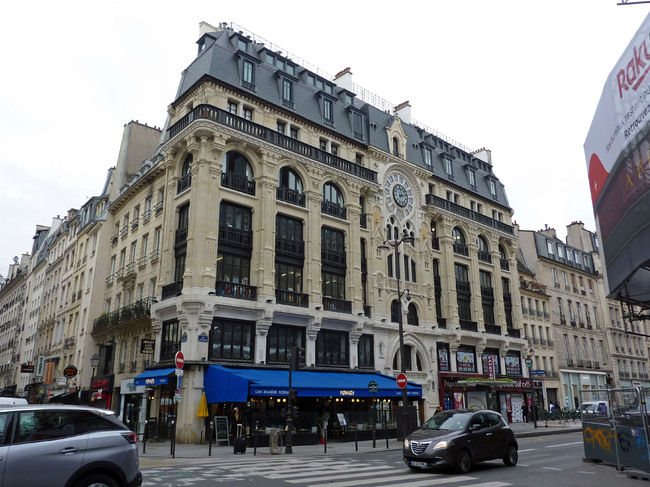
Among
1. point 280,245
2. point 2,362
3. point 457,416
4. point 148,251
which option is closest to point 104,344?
point 148,251

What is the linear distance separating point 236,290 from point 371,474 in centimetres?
1554

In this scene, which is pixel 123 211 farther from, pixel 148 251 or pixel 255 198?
pixel 255 198

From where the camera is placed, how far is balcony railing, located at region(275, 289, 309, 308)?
1096 inches

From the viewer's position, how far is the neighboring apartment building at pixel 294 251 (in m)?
25.8

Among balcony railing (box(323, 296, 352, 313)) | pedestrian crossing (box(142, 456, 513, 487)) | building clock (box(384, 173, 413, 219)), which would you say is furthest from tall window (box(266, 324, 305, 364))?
building clock (box(384, 173, 413, 219))

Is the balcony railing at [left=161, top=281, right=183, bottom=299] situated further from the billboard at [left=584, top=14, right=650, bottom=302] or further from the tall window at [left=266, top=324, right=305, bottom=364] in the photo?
the billboard at [left=584, top=14, right=650, bottom=302]

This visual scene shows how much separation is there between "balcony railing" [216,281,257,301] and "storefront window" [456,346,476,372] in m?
19.0

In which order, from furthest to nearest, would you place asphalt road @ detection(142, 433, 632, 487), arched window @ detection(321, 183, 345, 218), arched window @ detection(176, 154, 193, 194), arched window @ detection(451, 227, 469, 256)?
arched window @ detection(451, 227, 469, 256), arched window @ detection(321, 183, 345, 218), arched window @ detection(176, 154, 193, 194), asphalt road @ detection(142, 433, 632, 487)

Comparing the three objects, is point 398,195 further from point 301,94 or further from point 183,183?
point 183,183

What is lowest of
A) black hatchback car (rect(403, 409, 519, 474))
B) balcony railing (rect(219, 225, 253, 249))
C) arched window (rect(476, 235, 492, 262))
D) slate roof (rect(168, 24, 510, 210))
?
black hatchback car (rect(403, 409, 519, 474))

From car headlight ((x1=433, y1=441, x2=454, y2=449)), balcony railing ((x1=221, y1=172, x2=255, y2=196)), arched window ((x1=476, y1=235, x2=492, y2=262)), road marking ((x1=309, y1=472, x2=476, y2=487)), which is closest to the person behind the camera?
road marking ((x1=309, y1=472, x2=476, y2=487))

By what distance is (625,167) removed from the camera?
1345 centimetres

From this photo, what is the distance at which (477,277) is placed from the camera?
41.8 m

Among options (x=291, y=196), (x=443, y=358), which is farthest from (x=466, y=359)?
(x=291, y=196)
